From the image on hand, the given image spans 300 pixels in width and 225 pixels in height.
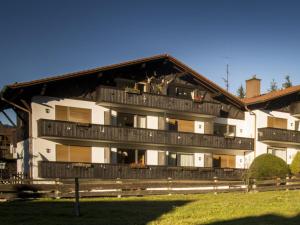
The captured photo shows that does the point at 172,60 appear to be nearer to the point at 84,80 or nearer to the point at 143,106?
the point at 143,106

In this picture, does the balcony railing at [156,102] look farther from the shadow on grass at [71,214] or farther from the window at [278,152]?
the shadow on grass at [71,214]

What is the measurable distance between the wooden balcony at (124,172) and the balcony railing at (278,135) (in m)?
4.43

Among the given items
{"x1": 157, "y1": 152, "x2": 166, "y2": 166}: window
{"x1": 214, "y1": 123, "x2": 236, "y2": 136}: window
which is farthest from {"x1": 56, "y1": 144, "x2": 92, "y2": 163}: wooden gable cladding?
Answer: {"x1": 214, "y1": 123, "x2": 236, "y2": 136}: window

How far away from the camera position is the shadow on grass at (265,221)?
13409 millimetres

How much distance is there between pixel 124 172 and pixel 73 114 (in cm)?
555

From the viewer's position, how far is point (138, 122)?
34.3 meters

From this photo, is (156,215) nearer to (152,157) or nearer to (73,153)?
(73,153)

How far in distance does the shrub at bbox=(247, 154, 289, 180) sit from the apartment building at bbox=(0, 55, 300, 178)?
2283mm

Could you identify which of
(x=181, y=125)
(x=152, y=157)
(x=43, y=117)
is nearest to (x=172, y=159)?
(x=152, y=157)

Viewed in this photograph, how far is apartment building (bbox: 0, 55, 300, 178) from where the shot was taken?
29.6 meters

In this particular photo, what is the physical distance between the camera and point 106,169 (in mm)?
30734

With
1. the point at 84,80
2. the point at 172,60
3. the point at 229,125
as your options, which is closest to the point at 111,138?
the point at 84,80

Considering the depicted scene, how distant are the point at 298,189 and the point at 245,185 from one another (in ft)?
13.1

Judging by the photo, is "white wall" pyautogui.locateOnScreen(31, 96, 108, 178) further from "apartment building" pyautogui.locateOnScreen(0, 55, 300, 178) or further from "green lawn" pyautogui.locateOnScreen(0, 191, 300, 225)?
"green lawn" pyautogui.locateOnScreen(0, 191, 300, 225)
